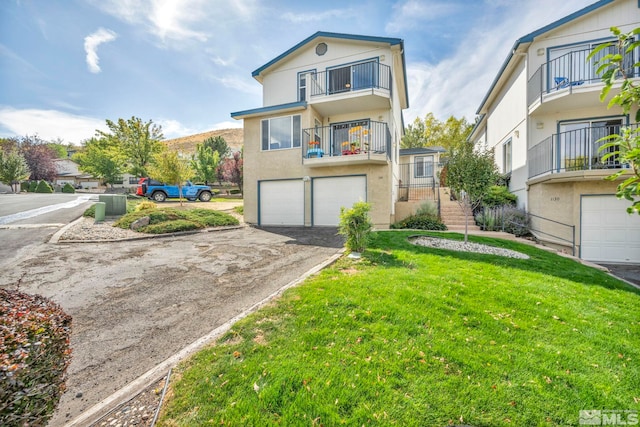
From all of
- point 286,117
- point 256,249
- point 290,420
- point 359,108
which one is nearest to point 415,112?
point 359,108

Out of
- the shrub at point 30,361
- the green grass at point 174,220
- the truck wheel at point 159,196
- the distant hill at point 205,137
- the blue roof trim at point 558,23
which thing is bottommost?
the shrub at point 30,361

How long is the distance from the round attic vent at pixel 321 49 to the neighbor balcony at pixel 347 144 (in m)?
4.08

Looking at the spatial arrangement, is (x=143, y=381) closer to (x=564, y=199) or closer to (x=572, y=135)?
(x=564, y=199)

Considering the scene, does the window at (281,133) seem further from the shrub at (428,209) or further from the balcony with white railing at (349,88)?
the shrub at (428,209)

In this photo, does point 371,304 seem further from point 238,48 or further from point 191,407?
point 238,48

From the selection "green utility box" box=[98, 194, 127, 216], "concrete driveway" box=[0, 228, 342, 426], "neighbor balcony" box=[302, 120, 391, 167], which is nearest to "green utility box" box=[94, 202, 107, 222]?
"green utility box" box=[98, 194, 127, 216]

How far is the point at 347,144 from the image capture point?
1332cm

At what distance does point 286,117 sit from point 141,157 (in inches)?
964

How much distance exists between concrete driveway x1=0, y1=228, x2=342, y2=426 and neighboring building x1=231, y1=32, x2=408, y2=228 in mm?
4344

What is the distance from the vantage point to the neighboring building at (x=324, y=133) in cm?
1247

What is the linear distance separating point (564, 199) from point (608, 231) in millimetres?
1852

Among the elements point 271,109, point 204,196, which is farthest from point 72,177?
point 271,109

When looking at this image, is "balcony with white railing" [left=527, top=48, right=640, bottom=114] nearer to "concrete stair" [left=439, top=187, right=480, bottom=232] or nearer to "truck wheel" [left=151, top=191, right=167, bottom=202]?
"concrete stair" [left=439, top=187, right=480, bottom=232]
